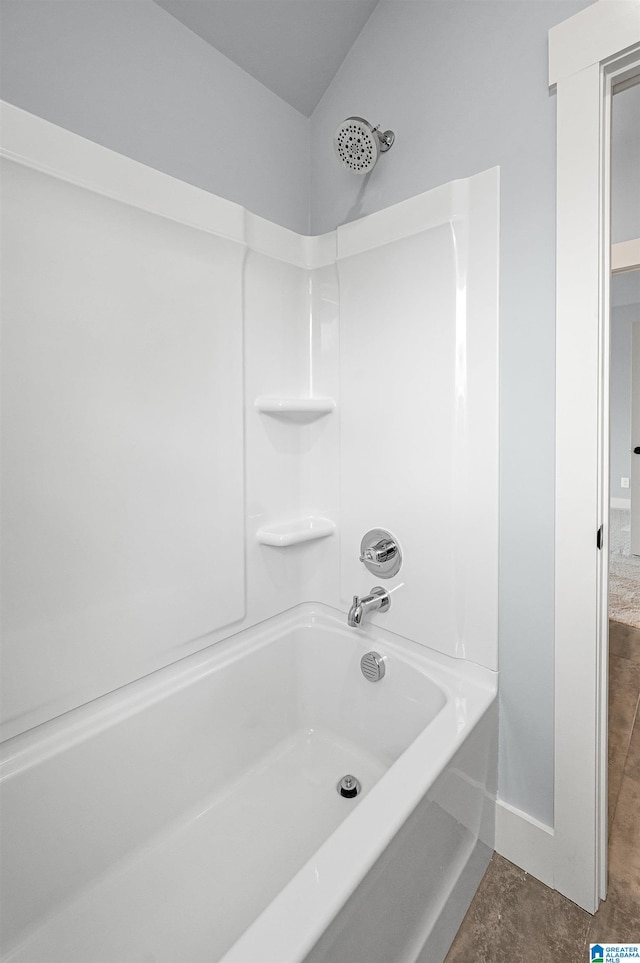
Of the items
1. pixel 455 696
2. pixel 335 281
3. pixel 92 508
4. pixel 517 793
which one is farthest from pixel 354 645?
pixel 335 281

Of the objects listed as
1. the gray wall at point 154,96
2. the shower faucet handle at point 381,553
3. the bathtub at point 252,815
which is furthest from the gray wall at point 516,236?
the gray wall at point 154,96

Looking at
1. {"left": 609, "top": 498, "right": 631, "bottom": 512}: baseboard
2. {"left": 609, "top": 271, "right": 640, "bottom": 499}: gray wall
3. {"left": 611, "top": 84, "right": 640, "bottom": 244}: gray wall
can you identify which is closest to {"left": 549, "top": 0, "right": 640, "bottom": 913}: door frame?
{"left": 611, "top": 84, "right": 640, "bottom": 244}: gray wall

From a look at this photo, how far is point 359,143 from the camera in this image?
140 centimetres

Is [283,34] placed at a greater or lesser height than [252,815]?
greater

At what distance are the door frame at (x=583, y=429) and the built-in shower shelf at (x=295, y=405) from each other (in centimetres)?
77

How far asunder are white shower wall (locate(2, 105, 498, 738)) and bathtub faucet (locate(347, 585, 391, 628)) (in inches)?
1.9

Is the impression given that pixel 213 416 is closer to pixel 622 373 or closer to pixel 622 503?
pixel 622 373

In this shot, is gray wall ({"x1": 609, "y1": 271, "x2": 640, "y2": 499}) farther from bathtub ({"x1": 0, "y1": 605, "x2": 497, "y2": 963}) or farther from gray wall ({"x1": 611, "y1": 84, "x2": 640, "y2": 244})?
bathtub ({"x1": 0, "y1": 605, "x2": 497, "y2": 963})

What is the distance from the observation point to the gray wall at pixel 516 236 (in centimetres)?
120

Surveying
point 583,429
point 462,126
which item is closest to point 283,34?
point 462,126

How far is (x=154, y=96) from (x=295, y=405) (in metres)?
0.95

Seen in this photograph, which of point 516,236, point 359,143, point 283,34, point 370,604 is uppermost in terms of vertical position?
point 283,34

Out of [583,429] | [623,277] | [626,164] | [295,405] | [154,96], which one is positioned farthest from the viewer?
[623,277]

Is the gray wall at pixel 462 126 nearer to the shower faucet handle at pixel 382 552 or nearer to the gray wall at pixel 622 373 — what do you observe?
the shower faucet handle at pixel 382 552
